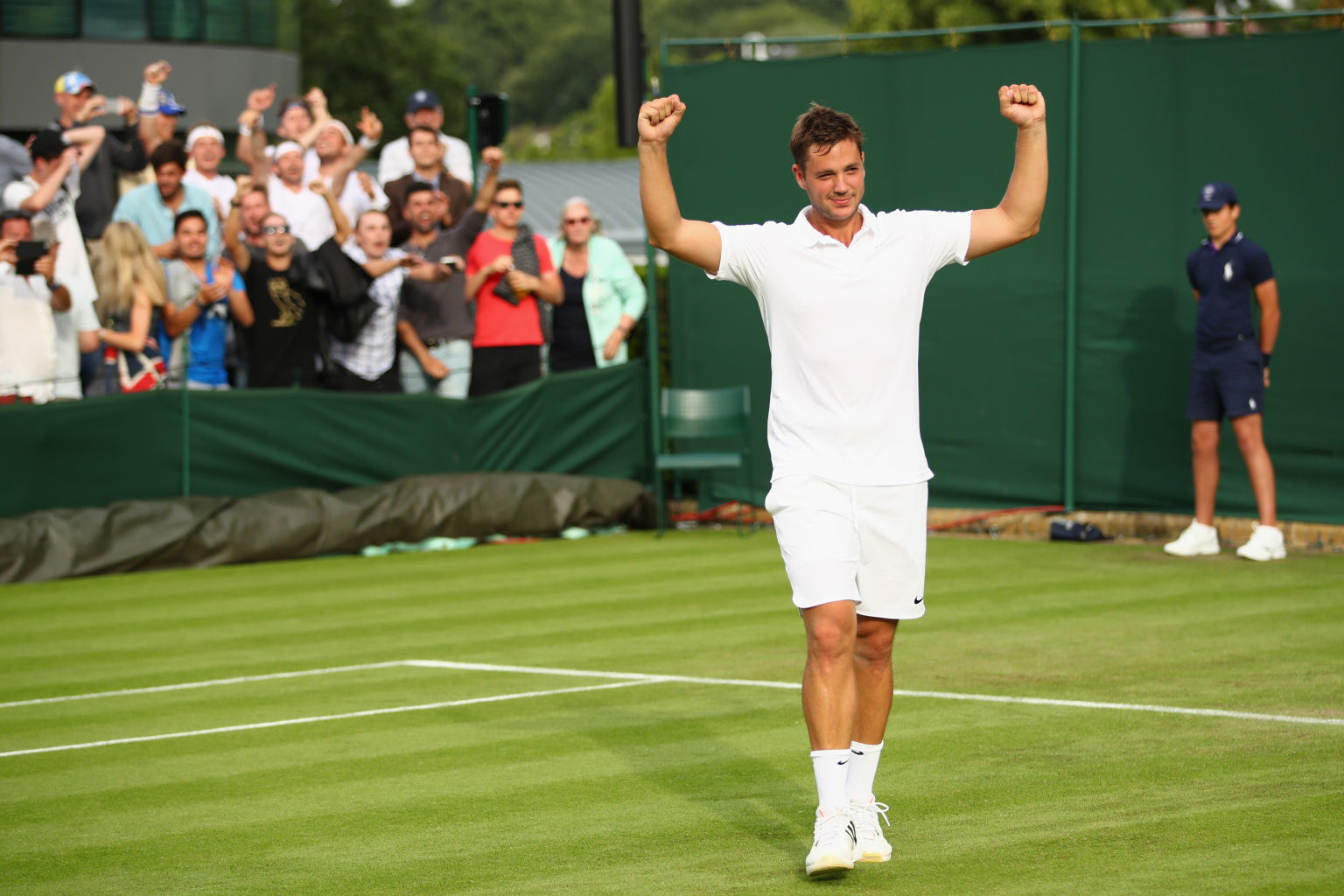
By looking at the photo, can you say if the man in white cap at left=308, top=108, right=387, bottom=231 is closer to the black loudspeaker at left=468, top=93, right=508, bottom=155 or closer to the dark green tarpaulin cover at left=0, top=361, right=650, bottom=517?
the black loudspeaker at left=468, top=93, right=508, bottom=155

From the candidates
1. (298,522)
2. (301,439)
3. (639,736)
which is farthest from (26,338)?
(639,736)

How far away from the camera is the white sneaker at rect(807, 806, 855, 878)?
548 centimetres

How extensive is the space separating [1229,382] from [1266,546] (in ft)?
3.96

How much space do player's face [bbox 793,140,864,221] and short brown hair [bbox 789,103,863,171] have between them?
17mm

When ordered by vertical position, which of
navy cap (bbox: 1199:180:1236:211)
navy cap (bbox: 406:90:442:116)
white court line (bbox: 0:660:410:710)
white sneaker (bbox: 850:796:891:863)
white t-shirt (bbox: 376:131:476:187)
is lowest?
white court line (bbox: 0:660:410:710)

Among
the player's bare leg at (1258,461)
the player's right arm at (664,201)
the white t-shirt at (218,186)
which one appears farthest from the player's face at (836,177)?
the white t-shirt at (218,186)

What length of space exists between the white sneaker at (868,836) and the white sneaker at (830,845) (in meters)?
0.12

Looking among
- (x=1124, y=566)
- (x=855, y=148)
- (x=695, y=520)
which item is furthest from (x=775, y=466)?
(x=695, y=520)

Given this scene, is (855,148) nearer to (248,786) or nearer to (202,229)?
(248,786)

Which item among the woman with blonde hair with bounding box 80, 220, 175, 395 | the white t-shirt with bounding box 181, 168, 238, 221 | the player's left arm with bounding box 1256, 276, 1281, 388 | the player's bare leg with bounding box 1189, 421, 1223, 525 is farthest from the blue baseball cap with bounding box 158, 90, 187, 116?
the player's left arm with bounding box 1256, 276, 1281, 388

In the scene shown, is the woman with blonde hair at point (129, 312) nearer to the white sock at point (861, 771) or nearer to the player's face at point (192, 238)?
the player's face at point (192, 238)

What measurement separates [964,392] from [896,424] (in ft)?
31.1

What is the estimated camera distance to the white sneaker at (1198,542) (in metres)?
13.2

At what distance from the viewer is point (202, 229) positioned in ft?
46.1
